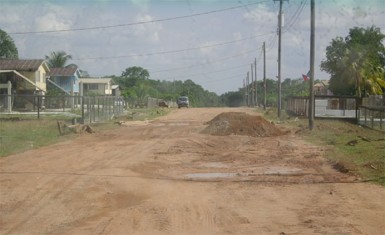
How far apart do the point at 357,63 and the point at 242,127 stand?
36.0m

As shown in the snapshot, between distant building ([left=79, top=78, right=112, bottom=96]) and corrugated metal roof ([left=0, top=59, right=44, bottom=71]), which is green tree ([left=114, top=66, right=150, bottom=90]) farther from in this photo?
corrugated metal roof ([left=0, top=59, right=44, bottom=71])

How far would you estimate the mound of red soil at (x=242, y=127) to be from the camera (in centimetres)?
2859

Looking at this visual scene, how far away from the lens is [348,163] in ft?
51.9

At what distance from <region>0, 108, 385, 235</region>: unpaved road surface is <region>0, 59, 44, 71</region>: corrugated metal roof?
46.8 meters

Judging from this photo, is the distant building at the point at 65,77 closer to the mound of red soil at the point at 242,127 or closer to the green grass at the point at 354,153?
the mound of red soil at the point at 242,127

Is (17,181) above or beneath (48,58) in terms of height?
beneath

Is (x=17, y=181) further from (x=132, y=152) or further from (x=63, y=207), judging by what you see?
(x=132, y=152)

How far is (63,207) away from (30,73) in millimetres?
56389

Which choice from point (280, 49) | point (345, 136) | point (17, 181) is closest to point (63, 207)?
point (17, 181)

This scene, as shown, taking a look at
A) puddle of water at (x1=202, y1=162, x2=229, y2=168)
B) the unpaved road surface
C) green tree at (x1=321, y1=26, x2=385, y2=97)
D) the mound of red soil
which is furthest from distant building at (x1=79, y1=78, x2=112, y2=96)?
puddle of water at (x1=202, y1=162, x2=229, y2=168)

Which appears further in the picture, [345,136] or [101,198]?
[345,136]

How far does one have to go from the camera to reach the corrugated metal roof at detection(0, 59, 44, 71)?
209 feet

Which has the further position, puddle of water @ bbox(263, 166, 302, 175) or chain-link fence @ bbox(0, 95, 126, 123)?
chain-link fence @ bbox(0, 95, 126, 123)

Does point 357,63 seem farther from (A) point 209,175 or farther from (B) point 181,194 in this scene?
(B) point 181,194
